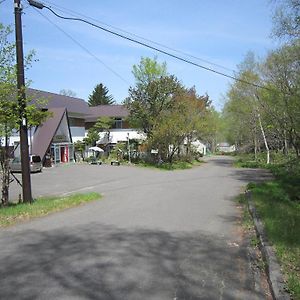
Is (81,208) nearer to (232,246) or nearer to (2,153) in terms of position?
(2,153)

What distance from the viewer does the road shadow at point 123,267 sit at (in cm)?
532

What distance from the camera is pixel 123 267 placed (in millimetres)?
6320

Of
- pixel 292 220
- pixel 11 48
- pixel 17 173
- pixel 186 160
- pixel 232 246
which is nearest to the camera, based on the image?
pixel 232 246

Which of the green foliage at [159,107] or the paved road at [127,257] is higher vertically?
the green foliage at [159,107]

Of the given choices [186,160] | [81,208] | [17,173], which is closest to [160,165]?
[186,160]

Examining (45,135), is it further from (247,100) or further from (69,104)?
(247,100)

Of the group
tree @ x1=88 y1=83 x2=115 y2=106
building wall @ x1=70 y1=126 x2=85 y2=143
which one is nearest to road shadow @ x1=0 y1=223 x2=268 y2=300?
building wall @ x1=70 y1=126 x2=85 y2=143

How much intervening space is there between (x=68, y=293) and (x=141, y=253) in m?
2.29

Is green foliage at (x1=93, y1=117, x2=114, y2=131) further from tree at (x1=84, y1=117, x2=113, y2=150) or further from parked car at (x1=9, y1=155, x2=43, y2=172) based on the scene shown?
parked car at (x1=9, y1=155, x2=43, y2=172)

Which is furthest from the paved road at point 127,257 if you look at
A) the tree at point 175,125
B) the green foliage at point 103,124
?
the green foliage at point 103,124

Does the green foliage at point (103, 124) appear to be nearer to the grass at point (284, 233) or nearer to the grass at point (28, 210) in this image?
the grass at point (284, 233)

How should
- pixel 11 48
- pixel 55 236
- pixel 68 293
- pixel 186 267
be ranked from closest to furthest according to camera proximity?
pixel 68 293 → pixel 186 267 → pixel 55 236 → pixel 11 48

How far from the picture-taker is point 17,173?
34344 millimetres

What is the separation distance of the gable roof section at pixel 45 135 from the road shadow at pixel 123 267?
32.2m
